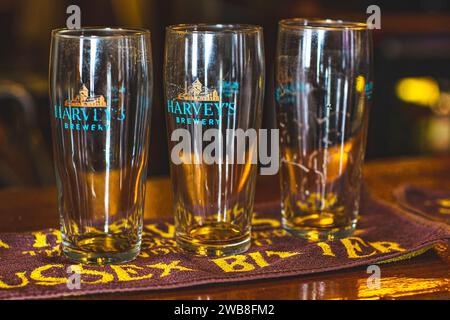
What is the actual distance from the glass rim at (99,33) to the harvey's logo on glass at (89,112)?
51 mm

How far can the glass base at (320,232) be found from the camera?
0.92 meters

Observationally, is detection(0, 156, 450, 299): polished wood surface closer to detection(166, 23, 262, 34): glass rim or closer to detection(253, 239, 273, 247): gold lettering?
detection(253, 239, 273, 247): gold lettering

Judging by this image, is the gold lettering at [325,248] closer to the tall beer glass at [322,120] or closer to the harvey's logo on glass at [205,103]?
the tall beer glass at [322,120]

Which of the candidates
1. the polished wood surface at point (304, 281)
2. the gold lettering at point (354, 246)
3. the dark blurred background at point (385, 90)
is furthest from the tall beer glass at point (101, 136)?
the dark blurred background at point (385, 90)

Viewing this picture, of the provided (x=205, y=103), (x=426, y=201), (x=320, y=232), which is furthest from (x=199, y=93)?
(x=426, y=201)

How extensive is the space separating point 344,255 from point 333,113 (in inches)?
6.5

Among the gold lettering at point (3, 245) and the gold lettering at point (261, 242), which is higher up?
the gold lettering at point (3, 245)

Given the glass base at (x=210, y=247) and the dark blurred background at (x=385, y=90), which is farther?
the dark blurred background at (x=385, y=90)

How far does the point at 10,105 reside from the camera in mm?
2730

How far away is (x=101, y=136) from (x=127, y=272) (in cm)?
13

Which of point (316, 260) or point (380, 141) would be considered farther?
point (380, 141)

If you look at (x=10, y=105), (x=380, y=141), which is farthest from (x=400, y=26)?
(x=10, y=105)
